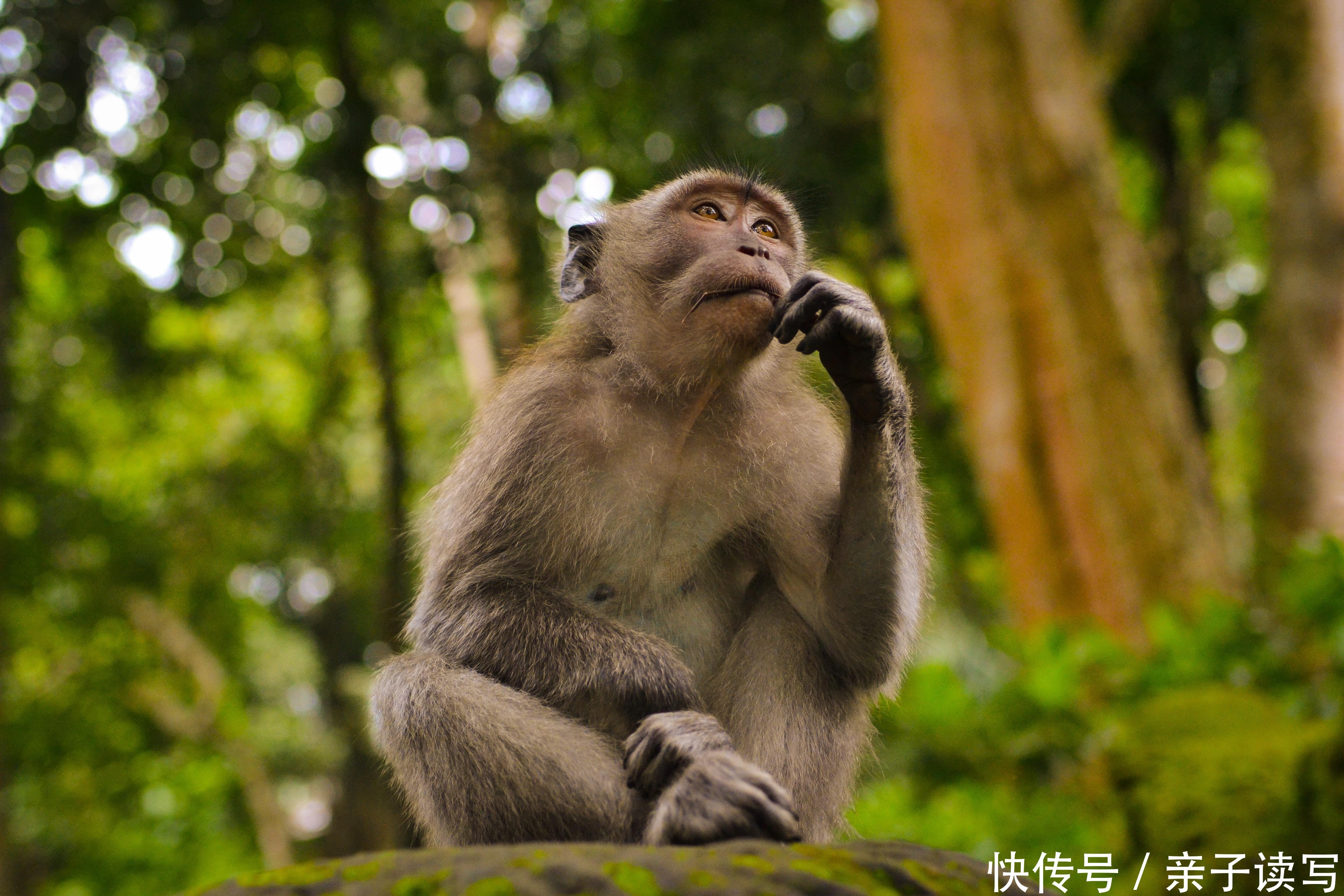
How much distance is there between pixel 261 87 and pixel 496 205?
2.76m

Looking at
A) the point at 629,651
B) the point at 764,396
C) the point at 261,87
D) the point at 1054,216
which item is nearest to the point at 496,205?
the point at 261,87

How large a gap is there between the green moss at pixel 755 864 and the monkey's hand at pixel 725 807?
0.50 ft

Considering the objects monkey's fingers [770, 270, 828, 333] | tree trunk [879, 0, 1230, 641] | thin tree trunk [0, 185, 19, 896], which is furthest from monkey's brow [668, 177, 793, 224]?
thin tree trunk [0, 185, 19, 896]

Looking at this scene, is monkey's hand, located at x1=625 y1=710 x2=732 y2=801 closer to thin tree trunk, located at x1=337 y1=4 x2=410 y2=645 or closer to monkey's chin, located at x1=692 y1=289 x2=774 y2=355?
monkey's chin, located at x1=692 y1=289 x2=774 y2=355

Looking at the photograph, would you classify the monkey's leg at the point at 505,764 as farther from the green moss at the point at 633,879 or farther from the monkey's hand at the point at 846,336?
the monkey's hand at the point at 846,336

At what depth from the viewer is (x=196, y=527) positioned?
1349 cm

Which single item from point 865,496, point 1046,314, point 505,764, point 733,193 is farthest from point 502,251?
point 505,764

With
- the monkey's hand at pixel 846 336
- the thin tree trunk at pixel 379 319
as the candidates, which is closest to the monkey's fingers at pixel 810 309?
the monkey's hand at pixel 846 336

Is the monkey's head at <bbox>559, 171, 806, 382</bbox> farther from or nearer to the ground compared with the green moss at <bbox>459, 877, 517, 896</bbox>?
farther from the ground

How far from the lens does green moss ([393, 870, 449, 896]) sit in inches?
79.5

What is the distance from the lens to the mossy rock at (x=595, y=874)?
201 cm

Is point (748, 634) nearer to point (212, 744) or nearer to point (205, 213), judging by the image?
point (205, 213)

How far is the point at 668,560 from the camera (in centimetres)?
286

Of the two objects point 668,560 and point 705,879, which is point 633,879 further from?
point 668,560
